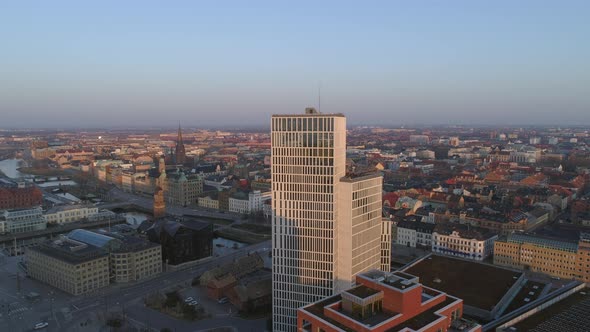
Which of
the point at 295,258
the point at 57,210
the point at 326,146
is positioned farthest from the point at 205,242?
the point at 57,210

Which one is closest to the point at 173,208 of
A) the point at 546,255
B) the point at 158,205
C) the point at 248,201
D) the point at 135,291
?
the point at 248,201

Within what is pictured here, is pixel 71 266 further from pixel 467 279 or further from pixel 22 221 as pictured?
pixel 467 279

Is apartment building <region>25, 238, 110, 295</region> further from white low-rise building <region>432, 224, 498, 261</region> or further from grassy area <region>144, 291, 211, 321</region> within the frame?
white low-rise building <region>432, 224, 498, 261</region>

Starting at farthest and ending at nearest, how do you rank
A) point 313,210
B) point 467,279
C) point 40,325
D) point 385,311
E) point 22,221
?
point 22,221, point 467,279, point 40,325, point 313,210, point 385,311

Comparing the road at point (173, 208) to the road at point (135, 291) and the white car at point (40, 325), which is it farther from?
the white car at point (40, 325)

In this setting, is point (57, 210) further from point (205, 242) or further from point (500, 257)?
point (500, 257)

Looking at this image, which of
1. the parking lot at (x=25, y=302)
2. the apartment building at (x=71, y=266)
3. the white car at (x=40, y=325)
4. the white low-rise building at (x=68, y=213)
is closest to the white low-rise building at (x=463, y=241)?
the apartment building at (x=71, y=266)

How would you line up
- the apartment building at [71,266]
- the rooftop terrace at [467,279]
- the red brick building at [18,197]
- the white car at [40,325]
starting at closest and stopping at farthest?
the white car at [40,325] < the rooftop terrace at [467,279] < the apartment building at [71,266] < the red brick building at [18,197]
